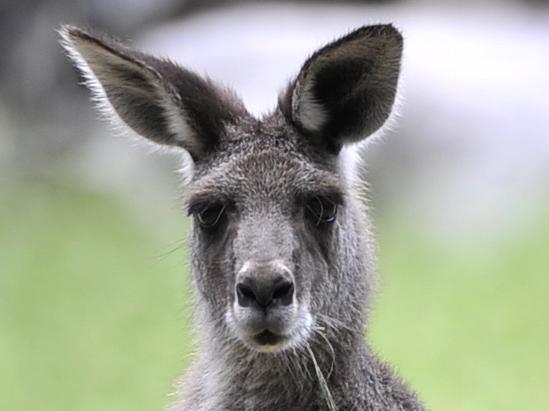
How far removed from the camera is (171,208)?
1352cm

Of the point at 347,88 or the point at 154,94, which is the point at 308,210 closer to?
the point at 347,88

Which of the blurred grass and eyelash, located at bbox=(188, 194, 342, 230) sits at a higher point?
eyelash, located at bbox=(188, 194, 342, 230)

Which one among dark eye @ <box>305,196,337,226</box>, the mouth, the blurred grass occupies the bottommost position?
the blurred grass

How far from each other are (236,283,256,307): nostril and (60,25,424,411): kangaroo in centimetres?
5

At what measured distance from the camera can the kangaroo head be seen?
4.76 metres

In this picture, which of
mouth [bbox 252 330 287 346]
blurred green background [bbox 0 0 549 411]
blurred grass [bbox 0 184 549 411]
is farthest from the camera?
blurred green background [bbox 0 0 549 411]

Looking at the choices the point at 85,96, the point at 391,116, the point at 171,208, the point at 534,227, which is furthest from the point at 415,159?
the point at 391,116

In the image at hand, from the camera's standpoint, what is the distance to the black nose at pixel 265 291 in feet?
15.0

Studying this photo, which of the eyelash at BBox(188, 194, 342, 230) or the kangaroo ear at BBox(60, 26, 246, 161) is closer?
the eyelash at BBox(188, 194, 342, 230)

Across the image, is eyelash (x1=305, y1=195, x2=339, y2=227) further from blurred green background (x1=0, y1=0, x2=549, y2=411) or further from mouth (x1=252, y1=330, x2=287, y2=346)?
blurred green background (x1=0, y1=0, x2=549, y2=411)

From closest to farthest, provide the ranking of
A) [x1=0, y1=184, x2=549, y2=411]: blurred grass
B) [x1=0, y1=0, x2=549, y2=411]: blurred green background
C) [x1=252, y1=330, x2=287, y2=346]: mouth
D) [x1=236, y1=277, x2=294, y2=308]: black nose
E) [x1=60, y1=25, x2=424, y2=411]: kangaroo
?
1. [x1=236, y1=277, x2=294, y2=308]: black nose
2. [x1=252, y1=330, x2=287, y2=346]: mouth
3. [x1=60, y1=25, x2=424, y2=411]: kangaroo
4. [x1=0, y1=184, x2=549, y2=411]: blurred grass
5. [x1=0, y1=0, x2=549, y2=411]: blurred green background

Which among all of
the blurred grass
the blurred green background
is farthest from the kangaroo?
the blurred green background

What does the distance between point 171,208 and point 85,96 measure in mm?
2540

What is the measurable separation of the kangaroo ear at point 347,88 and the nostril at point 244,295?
0.72 metres
